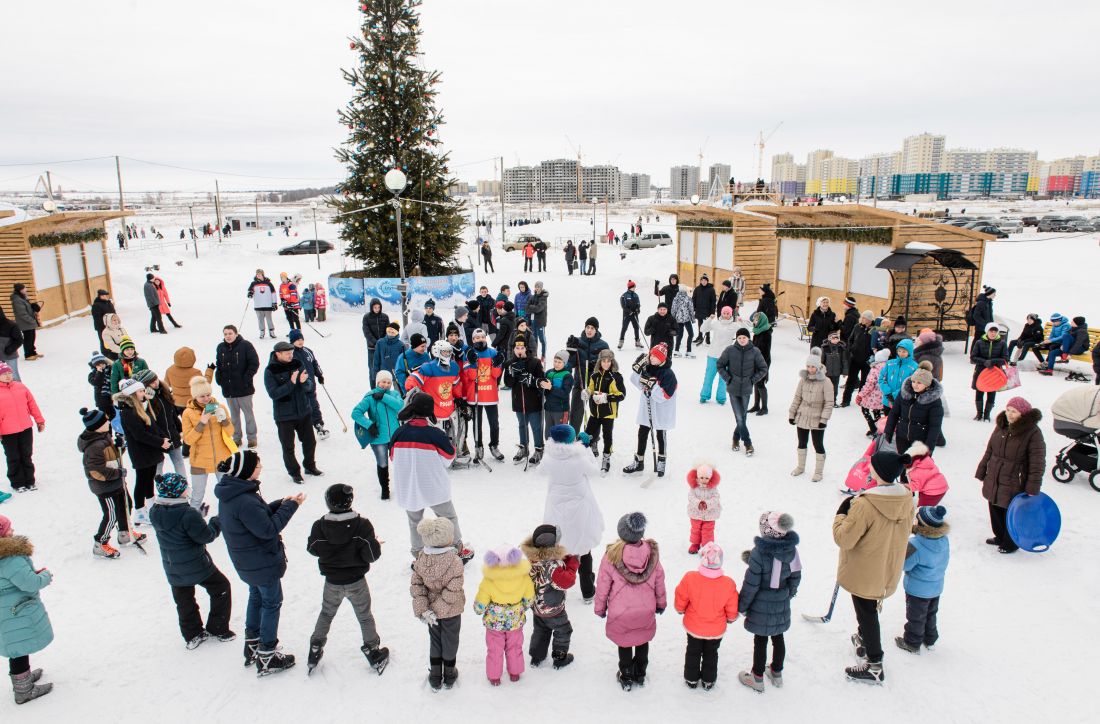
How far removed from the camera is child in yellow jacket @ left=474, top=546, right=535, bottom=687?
13.6 ft

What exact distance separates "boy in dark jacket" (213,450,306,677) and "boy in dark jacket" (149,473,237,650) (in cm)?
28

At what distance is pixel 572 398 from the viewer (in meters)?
8.45

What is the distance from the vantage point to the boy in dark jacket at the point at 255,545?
14.2 feet

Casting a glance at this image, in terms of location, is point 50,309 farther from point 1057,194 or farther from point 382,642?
point 1057,194

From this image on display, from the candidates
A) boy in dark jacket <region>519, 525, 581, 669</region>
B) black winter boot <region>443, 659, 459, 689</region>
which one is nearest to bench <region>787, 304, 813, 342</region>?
boy in dark jacket <region>519, 525, 581, 669</region>

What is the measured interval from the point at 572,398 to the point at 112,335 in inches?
257

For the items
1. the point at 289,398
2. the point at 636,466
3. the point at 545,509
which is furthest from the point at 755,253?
the point at 545,509

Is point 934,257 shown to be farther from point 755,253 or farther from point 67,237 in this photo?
point 67,237

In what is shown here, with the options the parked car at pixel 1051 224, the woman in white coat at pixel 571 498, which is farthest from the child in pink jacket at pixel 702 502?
the parked car at pixel 1051 224

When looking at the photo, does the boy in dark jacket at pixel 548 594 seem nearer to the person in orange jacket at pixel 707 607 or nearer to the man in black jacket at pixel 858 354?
the person in orange jacket at pixel 707 607

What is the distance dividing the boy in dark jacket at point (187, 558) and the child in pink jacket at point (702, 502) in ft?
12.6

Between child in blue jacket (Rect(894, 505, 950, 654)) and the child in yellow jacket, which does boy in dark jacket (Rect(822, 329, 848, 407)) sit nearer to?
child in blue jacket (Rect(894, 505, 950, 654))

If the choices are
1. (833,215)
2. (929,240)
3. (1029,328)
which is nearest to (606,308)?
(833,215)

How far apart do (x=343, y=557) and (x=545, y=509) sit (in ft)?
5.94
